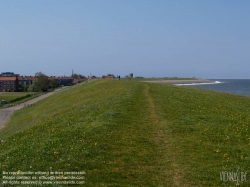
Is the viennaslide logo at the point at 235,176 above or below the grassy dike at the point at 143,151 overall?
below

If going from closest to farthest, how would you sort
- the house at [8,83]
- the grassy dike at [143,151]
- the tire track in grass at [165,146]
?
the tire track in grass at [165,146] → the grassy dike at [143,151] → the house at [8,83]

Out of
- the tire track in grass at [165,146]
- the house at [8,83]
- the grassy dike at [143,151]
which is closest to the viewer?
the tire track in grass at [165,146]

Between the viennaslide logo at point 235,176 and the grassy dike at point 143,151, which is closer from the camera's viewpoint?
the viennaslide logo at point 235,176

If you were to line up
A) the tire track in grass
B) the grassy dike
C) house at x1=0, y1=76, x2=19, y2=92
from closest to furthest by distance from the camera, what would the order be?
1. the tire track in grass
2. the grassy dike
3. house at x1=0, y1=76, x2=19, y2=92

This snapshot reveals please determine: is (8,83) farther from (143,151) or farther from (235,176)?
(235,176)

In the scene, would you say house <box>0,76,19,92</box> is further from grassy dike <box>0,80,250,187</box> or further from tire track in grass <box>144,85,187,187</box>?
grassy dike <box>0,80,250,187</box>

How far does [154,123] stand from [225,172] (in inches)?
233

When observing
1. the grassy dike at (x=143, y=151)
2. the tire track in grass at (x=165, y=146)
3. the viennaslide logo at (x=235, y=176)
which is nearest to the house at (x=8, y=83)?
the tire track in grass at (x=165, y=146)

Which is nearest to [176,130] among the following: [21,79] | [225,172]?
[225,172]

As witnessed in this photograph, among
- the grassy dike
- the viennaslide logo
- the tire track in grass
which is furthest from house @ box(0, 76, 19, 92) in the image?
the viennaslide logo

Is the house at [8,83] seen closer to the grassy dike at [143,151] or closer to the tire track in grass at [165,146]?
the tire track in grass at [165,146]

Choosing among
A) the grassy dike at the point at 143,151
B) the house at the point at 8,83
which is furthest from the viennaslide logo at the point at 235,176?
the house at the point at 8,83

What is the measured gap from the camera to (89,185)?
8172 mm

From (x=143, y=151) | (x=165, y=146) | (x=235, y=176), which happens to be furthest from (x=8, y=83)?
(x=235, y=176)
